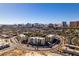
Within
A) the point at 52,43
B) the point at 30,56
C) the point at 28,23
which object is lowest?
the point at 30,56

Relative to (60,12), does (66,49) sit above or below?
below

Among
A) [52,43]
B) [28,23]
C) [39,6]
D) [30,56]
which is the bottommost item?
[30,56]

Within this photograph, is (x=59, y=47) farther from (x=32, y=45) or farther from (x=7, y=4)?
(x=7, y=4)

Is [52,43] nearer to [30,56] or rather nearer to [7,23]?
[30,56]

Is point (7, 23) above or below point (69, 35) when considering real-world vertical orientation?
above

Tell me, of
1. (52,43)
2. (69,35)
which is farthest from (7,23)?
(69,35)

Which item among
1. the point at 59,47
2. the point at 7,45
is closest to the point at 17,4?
the point at 7,45
